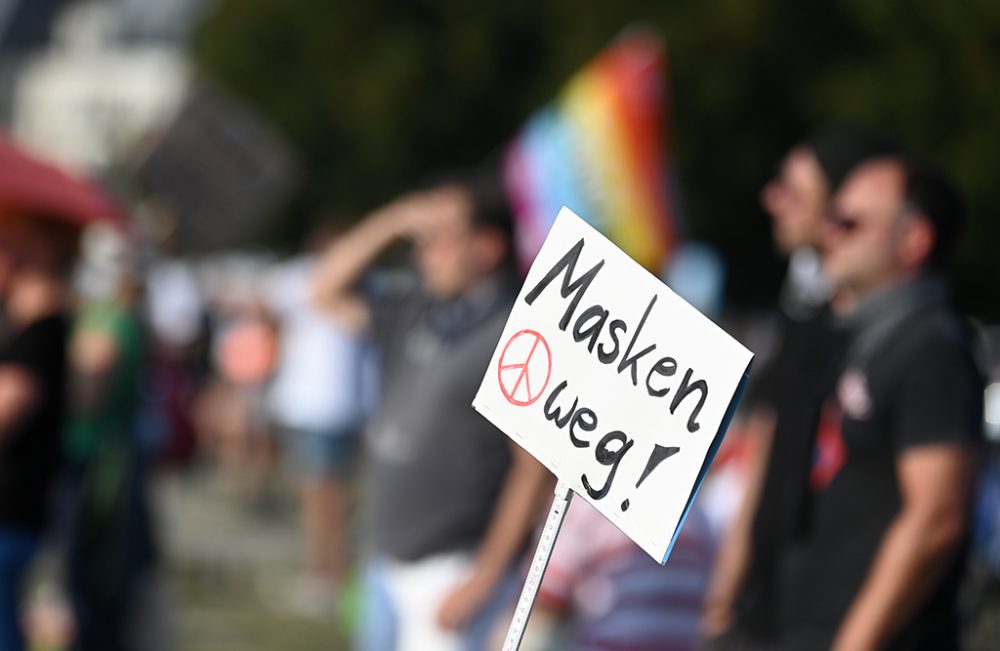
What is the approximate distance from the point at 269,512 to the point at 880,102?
7.22m

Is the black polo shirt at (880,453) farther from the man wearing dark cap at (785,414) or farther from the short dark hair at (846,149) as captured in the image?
the short dark hair at (846,149)

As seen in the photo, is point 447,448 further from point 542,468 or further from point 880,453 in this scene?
point 880,453

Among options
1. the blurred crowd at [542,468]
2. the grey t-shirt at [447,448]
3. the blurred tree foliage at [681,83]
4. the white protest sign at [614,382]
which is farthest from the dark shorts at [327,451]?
the white protest sign at [614,382]

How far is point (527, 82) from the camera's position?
127ft

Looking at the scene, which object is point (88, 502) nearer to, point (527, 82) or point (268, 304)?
point (268, 304)

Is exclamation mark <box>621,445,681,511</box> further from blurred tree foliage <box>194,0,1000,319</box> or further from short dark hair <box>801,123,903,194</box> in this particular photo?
blurred tree foliage <box>194,0,1000,319</box>

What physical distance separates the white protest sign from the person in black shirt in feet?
7.61

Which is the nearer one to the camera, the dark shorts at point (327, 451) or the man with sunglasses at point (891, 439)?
the man with sunglasses at point (891, 439)

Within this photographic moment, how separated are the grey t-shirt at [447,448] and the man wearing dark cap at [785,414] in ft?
2.14

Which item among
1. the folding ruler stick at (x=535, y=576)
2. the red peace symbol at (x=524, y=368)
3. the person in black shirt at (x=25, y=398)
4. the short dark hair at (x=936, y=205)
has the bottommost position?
the folding ruler stick at (x=535, y=576)

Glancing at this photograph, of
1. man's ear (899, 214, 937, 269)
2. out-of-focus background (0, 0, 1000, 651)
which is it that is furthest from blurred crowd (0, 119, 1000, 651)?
out-of-focus background (0, 0, 1000, 651)

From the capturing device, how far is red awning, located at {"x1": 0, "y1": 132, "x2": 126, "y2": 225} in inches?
211

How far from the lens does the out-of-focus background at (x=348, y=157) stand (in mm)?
8906

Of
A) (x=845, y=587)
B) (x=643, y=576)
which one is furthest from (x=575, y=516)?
(x=845, y=587)
